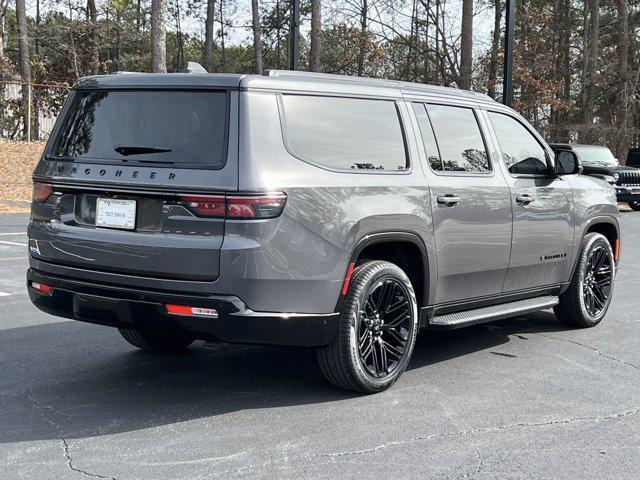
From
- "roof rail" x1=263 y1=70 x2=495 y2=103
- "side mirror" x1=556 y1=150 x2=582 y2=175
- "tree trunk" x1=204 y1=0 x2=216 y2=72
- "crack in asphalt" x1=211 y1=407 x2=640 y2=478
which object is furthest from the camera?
"tree trunk" x1=204 y1=0 x2=216 y2=72

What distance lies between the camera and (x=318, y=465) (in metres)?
4.03

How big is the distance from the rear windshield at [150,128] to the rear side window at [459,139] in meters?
1.79

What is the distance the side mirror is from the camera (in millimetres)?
6848

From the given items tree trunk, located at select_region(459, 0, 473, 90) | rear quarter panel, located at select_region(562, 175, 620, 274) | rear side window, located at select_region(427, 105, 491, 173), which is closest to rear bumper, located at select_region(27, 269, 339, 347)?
rear side window, located at select_region(427, 105, 491, 173)

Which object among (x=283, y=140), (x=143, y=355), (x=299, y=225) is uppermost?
(x=283, y=140)

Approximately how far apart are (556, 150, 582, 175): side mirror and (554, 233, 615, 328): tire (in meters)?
0.71

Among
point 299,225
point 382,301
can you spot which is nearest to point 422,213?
point 382,301

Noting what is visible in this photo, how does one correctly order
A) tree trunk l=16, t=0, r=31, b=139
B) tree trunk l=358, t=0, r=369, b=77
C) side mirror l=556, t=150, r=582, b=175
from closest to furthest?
side mirror l=556, t=150, r=582, b=175, tree trunk l=16, t=0, r=31, b=139, tree trunk l=358, t=0, r=369, b=77

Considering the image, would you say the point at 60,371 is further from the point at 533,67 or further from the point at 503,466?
the point at 533,67

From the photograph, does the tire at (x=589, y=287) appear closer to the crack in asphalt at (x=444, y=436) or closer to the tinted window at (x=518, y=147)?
the tinted window at (x=518, y=147)

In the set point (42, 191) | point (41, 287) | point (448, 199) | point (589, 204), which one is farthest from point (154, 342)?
point (589, 204)

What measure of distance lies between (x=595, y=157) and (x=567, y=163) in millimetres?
16752

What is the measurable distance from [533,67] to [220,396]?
33.1 m

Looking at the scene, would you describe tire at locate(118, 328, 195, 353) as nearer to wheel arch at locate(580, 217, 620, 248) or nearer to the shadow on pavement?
the shadow on pavement
